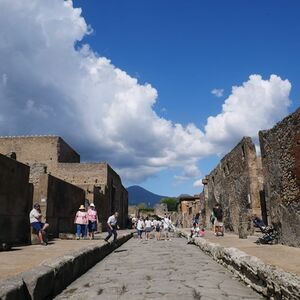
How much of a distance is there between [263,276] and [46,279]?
2.74 metres

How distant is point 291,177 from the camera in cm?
1038

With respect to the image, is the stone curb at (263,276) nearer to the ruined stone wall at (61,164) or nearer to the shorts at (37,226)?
the shorts at (37,226)

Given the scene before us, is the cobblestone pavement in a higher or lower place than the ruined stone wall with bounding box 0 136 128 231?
lower

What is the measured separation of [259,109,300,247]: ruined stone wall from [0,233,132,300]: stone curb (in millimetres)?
5238

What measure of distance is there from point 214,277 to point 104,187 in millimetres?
26632

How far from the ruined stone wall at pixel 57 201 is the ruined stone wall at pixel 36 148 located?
19.0 m

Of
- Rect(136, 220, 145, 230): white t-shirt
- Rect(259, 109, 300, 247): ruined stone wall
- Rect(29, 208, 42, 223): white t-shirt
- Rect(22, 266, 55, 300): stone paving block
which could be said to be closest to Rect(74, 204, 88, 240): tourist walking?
Rect(29, 208, 42, 223): white t-shirt

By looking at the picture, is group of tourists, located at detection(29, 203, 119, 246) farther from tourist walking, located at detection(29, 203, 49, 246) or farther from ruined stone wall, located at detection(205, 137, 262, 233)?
ruined stone wall, located at detection(205, 137, 262, 233)

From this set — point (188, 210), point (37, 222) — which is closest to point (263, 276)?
point (37, 222)

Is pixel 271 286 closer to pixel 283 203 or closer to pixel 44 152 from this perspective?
pixel 283 203

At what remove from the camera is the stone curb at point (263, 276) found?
14.3 feet

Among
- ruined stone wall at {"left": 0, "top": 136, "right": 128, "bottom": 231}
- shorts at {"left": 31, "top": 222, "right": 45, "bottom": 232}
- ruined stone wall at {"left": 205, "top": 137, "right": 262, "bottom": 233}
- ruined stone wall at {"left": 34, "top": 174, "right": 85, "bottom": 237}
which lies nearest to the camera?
shorts at {"left": 31, "top": 222, "right": 45, "bottom": 232}

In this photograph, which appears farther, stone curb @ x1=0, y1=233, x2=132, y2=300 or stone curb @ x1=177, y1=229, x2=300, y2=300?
stone curb @ x1=177, y1=229, x2=300, y2=300

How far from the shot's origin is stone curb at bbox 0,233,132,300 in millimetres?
4246
